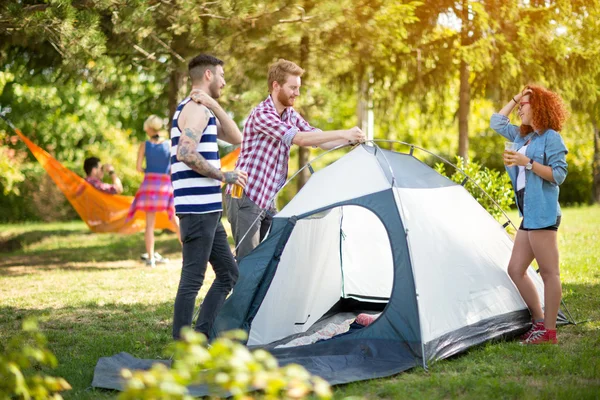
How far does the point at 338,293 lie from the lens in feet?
15.7

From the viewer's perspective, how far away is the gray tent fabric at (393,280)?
11.2 feet

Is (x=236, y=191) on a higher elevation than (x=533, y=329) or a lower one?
higher

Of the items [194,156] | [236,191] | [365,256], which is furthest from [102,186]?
[194,156]

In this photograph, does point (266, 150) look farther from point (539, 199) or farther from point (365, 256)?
point (539, 199)

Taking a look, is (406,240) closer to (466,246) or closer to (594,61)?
(466,246)

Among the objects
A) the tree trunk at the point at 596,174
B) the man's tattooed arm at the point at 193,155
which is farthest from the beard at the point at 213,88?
the tree trunk at the point at 596,174

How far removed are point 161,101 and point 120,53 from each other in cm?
213

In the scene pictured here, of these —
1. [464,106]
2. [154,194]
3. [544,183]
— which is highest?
[464,106]

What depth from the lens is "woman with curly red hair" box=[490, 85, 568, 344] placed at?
3.64m

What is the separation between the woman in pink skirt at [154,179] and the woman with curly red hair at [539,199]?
405 centimetres

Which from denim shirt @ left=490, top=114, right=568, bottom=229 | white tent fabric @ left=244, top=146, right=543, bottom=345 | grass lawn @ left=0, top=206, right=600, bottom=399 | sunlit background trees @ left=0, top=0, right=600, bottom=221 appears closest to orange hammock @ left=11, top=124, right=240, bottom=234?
grass lawn @ left=0, top=206, right=600, bottom=399

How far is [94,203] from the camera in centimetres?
753

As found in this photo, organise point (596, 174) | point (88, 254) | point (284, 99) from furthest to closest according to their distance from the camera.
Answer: point (596, 174) < point (88, 254) < point (284, 99)

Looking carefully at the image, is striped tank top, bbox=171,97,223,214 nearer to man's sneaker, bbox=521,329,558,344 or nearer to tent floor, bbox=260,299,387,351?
tent floor, bbox=260,299,387,351
